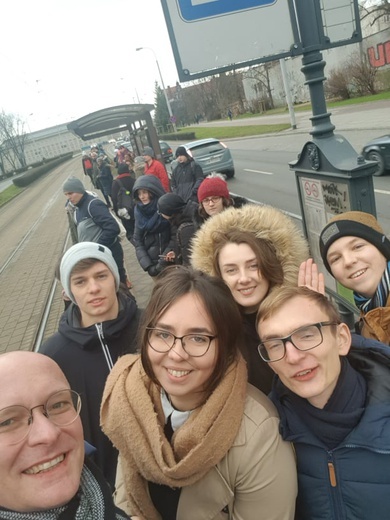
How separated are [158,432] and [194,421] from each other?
167 mm

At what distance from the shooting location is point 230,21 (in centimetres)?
261

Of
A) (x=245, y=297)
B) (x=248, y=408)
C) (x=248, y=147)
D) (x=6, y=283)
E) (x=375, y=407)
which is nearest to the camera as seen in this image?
(x=375, y=407)

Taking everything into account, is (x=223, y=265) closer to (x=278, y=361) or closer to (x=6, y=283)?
(x=278, y=361)

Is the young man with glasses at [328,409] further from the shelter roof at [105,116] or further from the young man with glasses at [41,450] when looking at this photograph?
the shelter roof at [105,116]

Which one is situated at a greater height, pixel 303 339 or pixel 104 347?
pixel 303 339

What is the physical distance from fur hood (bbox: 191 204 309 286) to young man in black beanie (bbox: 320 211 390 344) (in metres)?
0.33

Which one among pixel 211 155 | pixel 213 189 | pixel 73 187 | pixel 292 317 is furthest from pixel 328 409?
pixel 211 155

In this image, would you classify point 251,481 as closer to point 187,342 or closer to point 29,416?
point 187,342

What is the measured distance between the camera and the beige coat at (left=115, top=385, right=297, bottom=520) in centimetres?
131

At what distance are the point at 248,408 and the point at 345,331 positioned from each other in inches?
18.8

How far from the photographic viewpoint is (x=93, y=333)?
2.21 m

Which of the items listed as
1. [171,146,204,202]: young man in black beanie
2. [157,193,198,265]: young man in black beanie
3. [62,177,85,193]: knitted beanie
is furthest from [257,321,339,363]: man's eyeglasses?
[171,146,204,202]: young man in black beanie

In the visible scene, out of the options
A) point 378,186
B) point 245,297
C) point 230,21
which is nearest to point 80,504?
point 245,297

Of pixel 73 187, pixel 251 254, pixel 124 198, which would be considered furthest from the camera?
pixel 124 198
